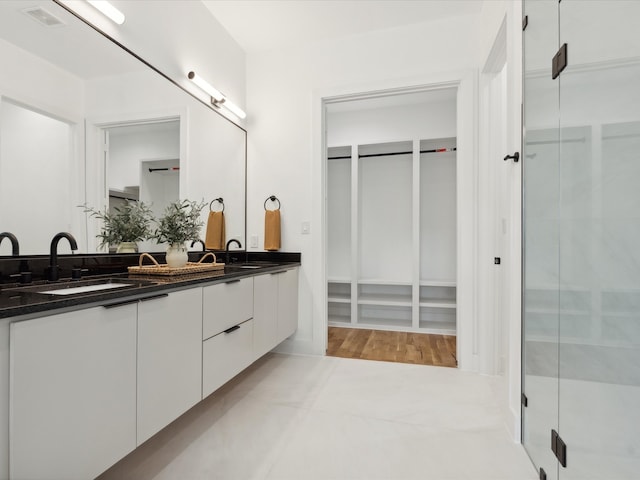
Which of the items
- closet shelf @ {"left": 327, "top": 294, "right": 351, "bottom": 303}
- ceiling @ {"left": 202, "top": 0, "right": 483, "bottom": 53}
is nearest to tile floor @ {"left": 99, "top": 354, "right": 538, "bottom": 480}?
closet shelf @ {"left": 327, "top": 294, "right": 351, "bottom": 303}

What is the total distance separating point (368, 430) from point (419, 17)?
9.53 feet

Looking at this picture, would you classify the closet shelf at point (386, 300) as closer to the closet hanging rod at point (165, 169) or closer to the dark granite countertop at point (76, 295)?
the dark granite countertop at point (76, 295)

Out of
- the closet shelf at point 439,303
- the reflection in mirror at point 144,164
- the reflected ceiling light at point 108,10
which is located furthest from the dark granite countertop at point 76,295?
the closet shelf at point 439,303

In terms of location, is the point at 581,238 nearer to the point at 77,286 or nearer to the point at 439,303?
the point at 77,286

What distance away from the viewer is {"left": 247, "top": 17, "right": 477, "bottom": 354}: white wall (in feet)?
8.55

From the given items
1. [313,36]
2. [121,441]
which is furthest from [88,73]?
[313,36]

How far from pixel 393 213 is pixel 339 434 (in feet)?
9.06

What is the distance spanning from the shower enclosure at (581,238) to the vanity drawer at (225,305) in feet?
4.86

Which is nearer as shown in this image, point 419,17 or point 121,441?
point 121,441

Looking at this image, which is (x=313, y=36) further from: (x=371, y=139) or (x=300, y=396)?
(x=300, y=396)

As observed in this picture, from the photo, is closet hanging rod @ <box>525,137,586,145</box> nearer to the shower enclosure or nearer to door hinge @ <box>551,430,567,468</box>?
the shower enclosure

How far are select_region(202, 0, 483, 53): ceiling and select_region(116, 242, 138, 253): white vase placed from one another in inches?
74.0

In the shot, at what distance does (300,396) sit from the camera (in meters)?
2.06

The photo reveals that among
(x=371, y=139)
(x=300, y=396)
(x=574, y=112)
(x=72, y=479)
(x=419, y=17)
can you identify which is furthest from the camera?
(x=371, y=139)
